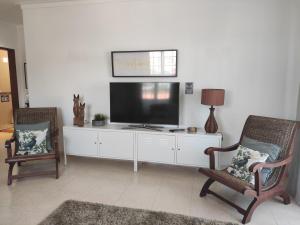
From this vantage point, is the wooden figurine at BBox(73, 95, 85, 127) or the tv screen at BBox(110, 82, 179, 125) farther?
the wooden figurine at BBox(73, 95, 85, 127)

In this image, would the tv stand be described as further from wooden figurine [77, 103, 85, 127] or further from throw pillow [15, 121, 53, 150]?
throw pillow [15, 121, 53, 150]

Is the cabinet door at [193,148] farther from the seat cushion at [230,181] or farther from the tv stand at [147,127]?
the seat cushion at [230,181]

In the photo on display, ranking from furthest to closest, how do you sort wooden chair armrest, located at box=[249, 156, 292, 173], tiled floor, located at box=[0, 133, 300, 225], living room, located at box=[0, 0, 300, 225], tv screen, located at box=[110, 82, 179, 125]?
tv screen, located at box=[110, 82, 179, 125] < living room, located at box=[0, 0, 300, 225] < tiled floor, located at box=[0, 133, 300, 225] < wooden chair armrest, located at box=[249, 156, 292, 173]

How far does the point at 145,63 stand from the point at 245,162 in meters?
2.08

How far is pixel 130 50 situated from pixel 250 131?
2.18m

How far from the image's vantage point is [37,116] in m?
3.80

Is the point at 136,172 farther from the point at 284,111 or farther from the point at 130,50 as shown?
the point at 284,111

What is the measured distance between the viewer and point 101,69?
3.94 metres

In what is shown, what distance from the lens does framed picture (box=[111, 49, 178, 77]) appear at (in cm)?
360

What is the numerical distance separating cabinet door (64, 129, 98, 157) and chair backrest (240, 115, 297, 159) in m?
2.24

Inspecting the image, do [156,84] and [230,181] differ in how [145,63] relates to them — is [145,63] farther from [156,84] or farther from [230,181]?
[230,181]

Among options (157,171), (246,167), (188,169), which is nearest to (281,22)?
(246,167)

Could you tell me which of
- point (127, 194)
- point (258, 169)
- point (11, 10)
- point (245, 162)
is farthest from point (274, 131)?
point (11, 10)

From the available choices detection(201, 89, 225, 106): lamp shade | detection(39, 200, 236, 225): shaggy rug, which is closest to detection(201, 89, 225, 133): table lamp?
detection(201, 89, 225, 106): lamp shade
